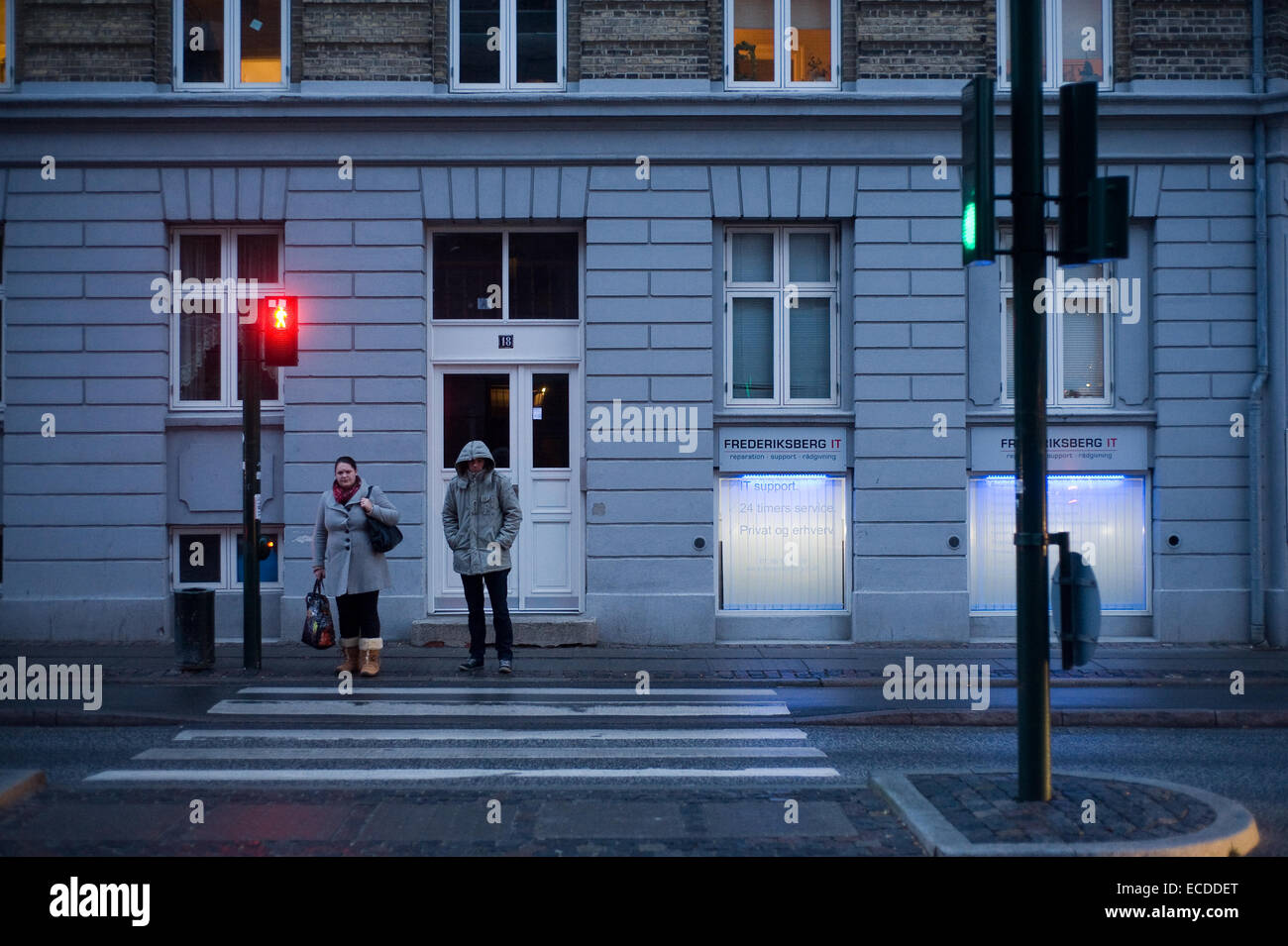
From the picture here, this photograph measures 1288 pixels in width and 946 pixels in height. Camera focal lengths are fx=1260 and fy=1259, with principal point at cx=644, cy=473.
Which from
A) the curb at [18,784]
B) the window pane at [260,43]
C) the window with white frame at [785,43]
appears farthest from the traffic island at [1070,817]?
the window pane at [260,43]

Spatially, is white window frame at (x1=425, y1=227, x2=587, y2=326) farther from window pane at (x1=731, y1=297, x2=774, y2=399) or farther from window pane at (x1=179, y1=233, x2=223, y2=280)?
window pane at (x1=179, y1=233, x2=223, y2=280)

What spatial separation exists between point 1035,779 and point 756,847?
5.17ft

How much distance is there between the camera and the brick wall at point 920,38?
1487 cm

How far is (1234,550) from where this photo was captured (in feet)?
48.5

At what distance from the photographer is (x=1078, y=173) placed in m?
6.65

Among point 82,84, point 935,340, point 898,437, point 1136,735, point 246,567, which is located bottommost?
point 1136,735

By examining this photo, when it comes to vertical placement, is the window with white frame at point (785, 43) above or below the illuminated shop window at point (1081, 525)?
above

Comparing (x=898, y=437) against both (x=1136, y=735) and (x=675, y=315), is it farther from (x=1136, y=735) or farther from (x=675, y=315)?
(x=1136, y=735)

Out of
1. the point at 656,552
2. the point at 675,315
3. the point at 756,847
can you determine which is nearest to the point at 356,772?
the point at 756,847

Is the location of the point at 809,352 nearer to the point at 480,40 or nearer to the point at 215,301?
the point at 480,40

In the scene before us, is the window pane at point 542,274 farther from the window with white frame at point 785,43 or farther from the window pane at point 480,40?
the window with white frame at point 785,43

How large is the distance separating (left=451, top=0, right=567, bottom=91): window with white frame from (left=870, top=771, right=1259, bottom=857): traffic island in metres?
10.4

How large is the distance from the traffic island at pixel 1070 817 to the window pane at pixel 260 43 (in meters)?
11.7
